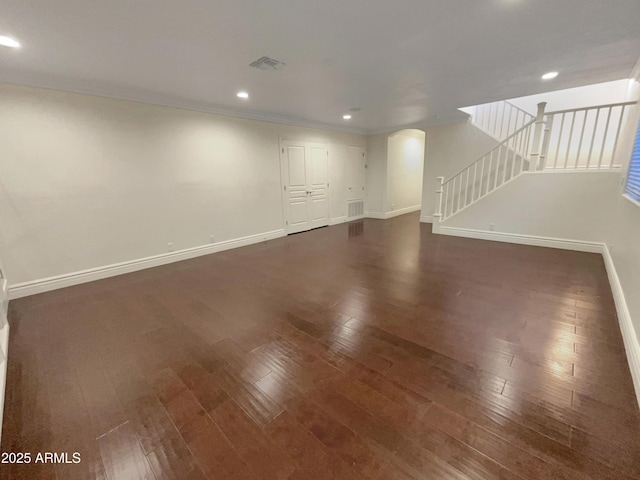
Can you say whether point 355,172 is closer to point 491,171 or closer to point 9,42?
point 491,171

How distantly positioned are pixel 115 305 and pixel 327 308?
7.85 ft

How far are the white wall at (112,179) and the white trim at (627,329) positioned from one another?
5169mm

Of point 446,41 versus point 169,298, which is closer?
point 446,41

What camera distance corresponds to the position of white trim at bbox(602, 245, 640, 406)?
1694 millimetres

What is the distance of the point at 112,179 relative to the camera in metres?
3.67

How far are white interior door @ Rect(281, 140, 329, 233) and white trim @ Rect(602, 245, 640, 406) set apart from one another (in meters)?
5.16

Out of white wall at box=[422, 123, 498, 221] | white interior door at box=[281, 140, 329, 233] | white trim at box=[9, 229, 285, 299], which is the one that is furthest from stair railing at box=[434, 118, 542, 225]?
white trim at box=[9, 229, 285, 299]

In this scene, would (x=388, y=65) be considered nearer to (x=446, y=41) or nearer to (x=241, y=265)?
(x=446, y=41)

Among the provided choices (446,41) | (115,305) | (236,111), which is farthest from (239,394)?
(236,111)

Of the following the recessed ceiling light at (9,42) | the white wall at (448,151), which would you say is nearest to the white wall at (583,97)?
the white wall at (448,151)

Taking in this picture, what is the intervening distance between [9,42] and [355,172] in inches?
257

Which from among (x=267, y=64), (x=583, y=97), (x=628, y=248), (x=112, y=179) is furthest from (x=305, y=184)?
(x=583, y=97)

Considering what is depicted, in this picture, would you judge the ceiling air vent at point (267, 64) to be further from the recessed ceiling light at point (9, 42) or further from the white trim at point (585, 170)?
the white trim at point (585, 170)

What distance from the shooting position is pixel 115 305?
9.62ft
